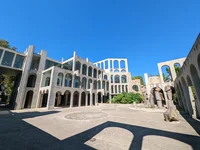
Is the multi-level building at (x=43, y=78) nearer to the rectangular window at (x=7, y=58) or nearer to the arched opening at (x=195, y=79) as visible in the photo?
the rectangular window at (x=7, y=58)

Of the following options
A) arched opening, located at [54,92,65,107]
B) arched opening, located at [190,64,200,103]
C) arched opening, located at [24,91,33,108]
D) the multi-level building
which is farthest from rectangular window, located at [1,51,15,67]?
arched opening, located at [190,64,200,103]

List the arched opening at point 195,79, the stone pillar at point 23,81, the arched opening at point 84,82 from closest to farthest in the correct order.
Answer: the arched opening at point 195,79
the stone pillar at point 23,81
the arched opening at point 84,82

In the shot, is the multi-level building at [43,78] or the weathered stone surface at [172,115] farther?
the multi-level building at [43,78]

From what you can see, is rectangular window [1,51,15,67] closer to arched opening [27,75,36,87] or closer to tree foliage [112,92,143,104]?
arched opening [27,75,36,87]

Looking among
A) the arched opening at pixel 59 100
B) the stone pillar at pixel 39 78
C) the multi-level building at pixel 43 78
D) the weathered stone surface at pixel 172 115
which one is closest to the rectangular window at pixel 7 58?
the multi-level building at pixel 43 78

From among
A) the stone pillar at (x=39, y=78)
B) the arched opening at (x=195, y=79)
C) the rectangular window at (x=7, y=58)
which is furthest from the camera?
the stone pillar at (x=39, y=78)

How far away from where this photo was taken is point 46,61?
68.5 ft

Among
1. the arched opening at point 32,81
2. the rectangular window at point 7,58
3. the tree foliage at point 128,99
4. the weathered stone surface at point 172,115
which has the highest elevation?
the rectangular window at point 7,58

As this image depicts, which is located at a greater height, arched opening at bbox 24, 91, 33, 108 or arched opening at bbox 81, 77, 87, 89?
arched opening at bbox 81, 77, 87, 89

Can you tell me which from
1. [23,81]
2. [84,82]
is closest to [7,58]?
[23,81]

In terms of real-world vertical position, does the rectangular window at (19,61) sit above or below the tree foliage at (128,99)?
above

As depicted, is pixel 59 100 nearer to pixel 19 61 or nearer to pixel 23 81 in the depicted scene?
pixel 23 81

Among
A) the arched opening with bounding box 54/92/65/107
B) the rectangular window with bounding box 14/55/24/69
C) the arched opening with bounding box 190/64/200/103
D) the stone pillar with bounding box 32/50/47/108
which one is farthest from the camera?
the arched opening with bounding box 54/92/65/107

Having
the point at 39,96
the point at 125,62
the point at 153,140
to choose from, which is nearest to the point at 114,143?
the point at 153,140
